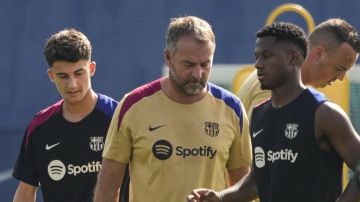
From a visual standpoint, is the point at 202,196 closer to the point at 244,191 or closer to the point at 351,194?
the point at 244,191

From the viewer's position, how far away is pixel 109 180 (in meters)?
5.27

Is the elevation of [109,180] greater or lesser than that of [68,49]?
lesser

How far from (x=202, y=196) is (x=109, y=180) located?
21.0 inches

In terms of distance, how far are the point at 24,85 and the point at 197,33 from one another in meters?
5.94

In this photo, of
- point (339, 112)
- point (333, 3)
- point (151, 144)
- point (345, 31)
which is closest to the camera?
point (339, 112)

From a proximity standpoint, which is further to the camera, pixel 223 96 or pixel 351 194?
pixel 223 96

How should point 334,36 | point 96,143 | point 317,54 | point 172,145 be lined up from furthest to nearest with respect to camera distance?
1. point 334,36
2. point 317,54
3. point 96,143
4. point 172,145

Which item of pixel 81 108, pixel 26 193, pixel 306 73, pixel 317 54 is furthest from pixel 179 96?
pixel 26 193

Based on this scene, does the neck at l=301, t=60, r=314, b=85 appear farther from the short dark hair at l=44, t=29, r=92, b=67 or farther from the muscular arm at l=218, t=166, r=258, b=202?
the short dark hair at l=44, t=29, r=92, b=67

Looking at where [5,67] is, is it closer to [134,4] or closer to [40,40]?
[40,40]

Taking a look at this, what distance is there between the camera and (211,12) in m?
10.6

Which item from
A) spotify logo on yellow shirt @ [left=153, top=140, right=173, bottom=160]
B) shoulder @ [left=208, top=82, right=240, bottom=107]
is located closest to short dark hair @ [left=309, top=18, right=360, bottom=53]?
shoulder @ [left=208, top=82, right=240, bottom=107]

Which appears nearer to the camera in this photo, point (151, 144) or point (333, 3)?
point (151, 144)

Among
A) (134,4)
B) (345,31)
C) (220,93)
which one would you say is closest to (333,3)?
(134,4)
